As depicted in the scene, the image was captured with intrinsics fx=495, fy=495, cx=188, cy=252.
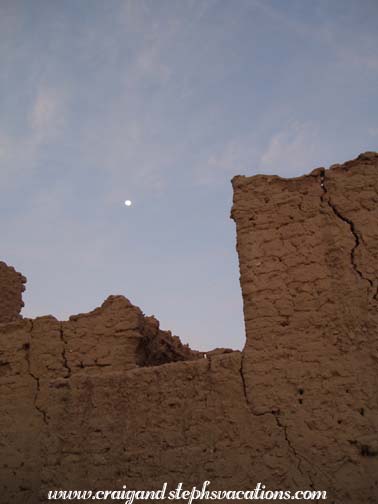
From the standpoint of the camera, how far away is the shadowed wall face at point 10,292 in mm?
6629

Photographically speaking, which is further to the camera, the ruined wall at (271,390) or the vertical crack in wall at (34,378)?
the vertical crack in wall at (34,378)

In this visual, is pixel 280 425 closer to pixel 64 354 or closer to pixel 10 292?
pixel 64 354

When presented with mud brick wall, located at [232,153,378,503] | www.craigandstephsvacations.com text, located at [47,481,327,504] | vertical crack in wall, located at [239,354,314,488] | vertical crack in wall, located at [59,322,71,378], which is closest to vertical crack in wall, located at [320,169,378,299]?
mud brick wall, located at [232,153,378,503]

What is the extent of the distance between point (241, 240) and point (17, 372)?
259cm

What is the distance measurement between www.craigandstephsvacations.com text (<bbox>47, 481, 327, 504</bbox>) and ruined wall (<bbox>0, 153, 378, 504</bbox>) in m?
0.04

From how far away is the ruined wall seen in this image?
328cm

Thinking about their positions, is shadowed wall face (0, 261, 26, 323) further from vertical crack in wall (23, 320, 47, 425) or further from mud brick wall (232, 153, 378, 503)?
mud brick wall (232, 153, 378, 503)

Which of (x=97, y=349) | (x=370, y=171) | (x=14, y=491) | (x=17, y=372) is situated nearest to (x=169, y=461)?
(x=97, y=349)

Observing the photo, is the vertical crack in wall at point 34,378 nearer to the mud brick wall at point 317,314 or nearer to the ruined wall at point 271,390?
the ruined wall at point 271,390

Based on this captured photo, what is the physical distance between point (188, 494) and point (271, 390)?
2.99 ft

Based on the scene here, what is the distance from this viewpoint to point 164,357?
5.21 metres

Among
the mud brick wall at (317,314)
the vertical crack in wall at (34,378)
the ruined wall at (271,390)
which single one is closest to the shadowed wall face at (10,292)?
the vertical crack in wall at (34,378)

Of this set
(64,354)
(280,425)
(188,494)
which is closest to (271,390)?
(280,425)

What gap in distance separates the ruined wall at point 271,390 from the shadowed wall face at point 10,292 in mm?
2603
